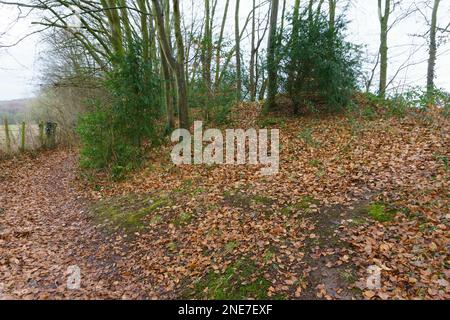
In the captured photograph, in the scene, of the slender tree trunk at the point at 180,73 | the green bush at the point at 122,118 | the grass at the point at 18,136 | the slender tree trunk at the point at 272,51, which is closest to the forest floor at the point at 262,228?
the green bush at the point at 122,118

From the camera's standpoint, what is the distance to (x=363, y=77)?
382 inches

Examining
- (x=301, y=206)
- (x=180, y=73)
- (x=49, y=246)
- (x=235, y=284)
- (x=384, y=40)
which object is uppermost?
(x=384, y=40)

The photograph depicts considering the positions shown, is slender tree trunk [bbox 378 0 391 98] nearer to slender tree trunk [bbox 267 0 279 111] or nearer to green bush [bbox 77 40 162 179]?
slender tree trunk [bbox 267 0 279 111]

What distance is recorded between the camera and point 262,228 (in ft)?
15.1

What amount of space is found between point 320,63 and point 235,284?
7.28 metres

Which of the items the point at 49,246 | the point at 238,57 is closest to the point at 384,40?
the point at 238,57

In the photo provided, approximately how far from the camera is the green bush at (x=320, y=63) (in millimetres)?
8633

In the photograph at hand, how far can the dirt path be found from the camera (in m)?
3.97

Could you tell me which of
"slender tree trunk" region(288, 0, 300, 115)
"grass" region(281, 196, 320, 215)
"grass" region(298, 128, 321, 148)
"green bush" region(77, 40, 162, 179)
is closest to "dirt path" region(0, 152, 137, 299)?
"green bush" region(77, 40, 162, 179)

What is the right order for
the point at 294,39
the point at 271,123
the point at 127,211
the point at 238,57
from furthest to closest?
the point at 238,57 < the point at 271,123 < the point at 294,39 < the point at 127,211

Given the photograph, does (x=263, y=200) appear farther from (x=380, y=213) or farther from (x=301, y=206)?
(x=380, y=213)
